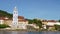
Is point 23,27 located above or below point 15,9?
below

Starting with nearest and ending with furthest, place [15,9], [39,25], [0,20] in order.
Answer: [15,9]
[39,25]
[0,20]

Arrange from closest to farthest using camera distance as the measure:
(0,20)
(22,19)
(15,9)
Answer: (15,9)
(0,20)
(22,19)

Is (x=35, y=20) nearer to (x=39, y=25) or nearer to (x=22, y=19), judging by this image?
(x=39, y=25)

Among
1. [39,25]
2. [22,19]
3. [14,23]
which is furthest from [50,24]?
[14,23]

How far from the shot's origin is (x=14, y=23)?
76000 mm

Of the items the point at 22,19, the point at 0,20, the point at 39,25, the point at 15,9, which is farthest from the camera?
the point at 22,19

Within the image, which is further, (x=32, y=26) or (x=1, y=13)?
(x=1, y=13)

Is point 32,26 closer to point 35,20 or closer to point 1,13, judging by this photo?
point 35,20

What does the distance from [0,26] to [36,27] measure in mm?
10150

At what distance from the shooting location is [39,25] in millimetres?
80562

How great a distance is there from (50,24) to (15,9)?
85.7ft

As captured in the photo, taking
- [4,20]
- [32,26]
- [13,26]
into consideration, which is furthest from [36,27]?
[4,20]

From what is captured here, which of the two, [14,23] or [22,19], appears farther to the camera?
[22,19]

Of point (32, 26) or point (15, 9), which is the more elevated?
point (15, 9)
